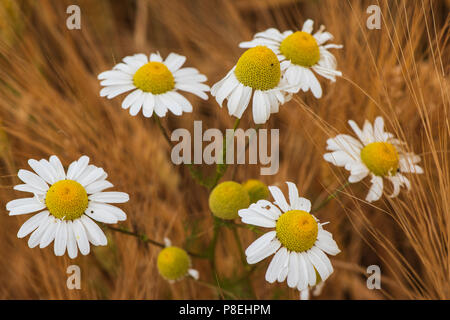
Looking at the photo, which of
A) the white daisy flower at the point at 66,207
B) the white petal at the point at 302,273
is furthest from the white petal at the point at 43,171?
the white petal at the point at 302,273

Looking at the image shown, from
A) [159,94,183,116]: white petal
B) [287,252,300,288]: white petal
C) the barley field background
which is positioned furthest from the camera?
the barley field background

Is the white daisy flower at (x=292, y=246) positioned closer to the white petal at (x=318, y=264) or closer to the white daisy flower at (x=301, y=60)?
the white petal at (x=318, y=264)

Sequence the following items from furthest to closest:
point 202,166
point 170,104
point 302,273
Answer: point 202,166
point 170,104
point 302,273

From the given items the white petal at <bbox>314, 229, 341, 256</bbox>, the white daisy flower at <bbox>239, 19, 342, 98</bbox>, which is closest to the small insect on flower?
the white petal at <bbox>314, 229, 341, 256</bbox>

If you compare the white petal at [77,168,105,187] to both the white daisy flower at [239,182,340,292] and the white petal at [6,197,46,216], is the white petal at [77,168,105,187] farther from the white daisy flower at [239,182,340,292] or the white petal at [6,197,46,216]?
the white daisy flower at [239,182,340,292]

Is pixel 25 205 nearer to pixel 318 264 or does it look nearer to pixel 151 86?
pixel 151 86

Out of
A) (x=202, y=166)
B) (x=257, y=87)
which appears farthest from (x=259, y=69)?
(x=202, y=166)
